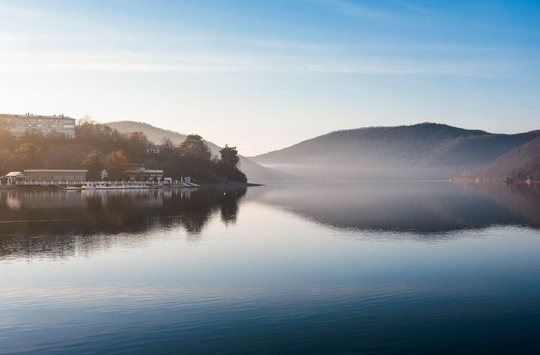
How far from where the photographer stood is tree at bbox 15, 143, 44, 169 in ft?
605

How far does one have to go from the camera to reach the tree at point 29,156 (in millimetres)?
184275

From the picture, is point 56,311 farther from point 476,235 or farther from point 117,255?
point 476,235

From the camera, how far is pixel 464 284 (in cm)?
3053

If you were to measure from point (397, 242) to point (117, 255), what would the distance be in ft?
85.7

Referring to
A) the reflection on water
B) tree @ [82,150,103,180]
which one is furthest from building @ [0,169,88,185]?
the reflection on water

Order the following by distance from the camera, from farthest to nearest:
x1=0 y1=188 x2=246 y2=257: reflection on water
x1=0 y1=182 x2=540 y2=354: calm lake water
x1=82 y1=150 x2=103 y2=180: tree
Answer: x1=82 y1=150 x2=103 y2=180: tree, x1=0 y1=188 x2=246 y2=257: reflection on water, x1=0 y1=182 x2=540 y2=354: calm lake water

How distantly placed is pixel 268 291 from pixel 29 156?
182 m

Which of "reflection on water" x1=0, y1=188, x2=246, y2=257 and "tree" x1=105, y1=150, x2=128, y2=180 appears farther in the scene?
"tree" x1=105, y1=150, x2=128, y2=180

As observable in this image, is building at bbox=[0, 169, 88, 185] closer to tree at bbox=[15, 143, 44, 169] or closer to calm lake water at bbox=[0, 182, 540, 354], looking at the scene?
tree at bbox=[15, 143, 44, 169]

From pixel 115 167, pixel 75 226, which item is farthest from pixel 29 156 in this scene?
pixel 75 226

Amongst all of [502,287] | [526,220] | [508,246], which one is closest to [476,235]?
[508,246]

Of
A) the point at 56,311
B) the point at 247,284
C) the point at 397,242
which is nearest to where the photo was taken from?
the point at 56,311

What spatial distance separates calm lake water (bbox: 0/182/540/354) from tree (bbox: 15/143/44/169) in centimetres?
14243

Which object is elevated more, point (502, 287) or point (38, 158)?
point (38, 158)
